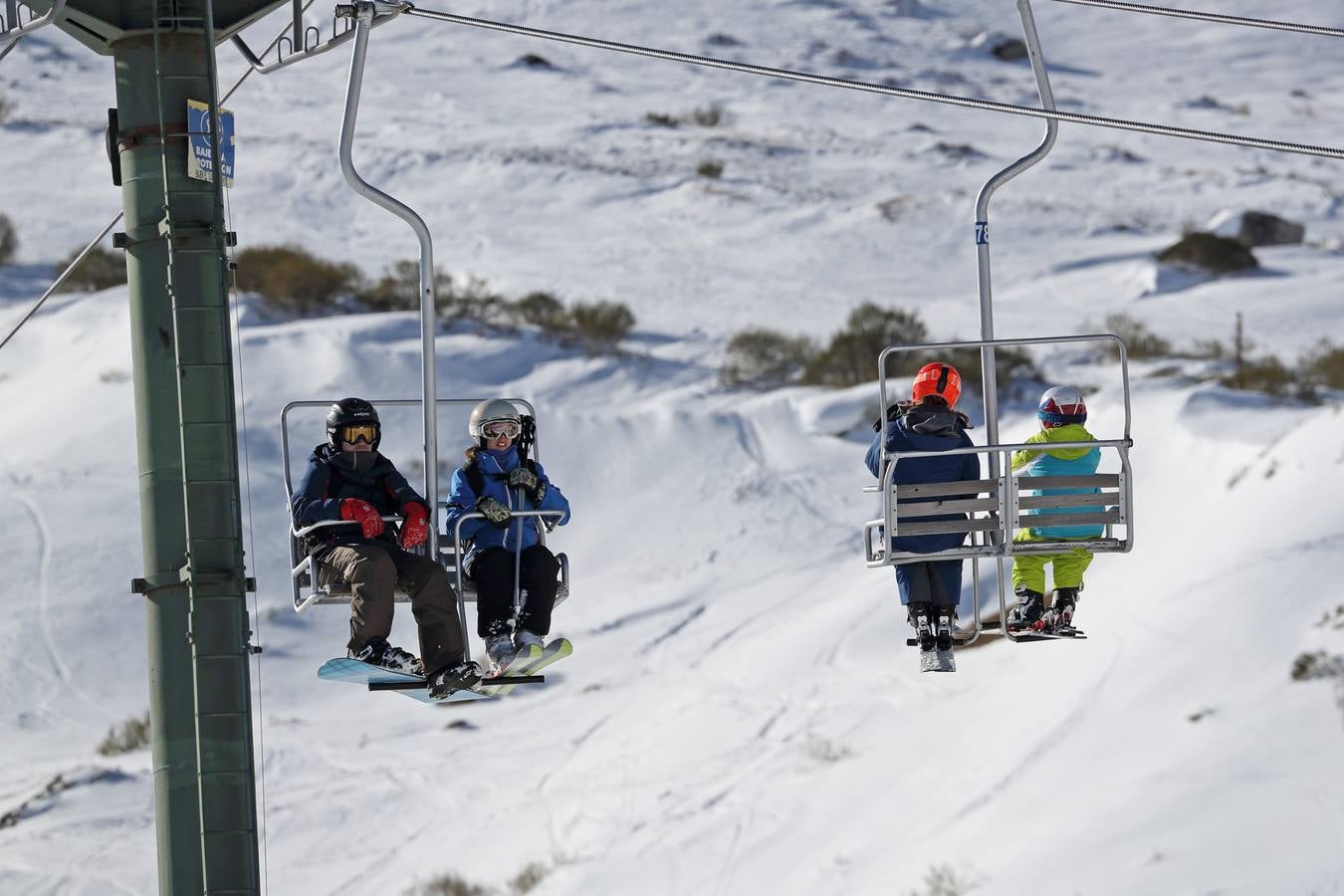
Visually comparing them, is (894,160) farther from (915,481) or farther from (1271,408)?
(915,481)

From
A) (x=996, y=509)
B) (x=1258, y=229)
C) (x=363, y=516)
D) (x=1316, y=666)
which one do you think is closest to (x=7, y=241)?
(x=1258, y=229)

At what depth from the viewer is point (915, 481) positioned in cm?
1013

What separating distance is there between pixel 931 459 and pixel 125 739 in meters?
19.1

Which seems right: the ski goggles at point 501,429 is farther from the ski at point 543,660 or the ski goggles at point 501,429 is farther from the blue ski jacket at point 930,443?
the blue ski jacket at point 930,443

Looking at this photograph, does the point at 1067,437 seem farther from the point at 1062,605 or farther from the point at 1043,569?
the point at 1062,605

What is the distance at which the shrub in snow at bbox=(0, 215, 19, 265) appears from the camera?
142 feet

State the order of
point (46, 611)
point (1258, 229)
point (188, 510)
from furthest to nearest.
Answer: point (1258, 229)
point (46, 611)
point (188, 510)

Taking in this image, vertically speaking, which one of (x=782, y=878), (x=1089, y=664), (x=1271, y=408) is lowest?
(x=782, y=878)

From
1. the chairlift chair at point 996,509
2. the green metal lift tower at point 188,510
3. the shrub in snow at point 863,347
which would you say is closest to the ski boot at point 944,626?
the chairlift chair at point 996,509

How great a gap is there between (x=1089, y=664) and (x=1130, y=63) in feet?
157

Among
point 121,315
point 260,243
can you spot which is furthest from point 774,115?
point 121,315

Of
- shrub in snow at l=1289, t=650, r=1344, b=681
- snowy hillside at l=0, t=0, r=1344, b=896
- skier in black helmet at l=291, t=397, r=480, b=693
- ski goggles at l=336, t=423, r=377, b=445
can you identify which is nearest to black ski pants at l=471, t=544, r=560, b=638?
skier in black helmet at l=291, t=397, r=480, b=693

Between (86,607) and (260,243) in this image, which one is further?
(260,243)

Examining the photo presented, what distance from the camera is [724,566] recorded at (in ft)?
102
